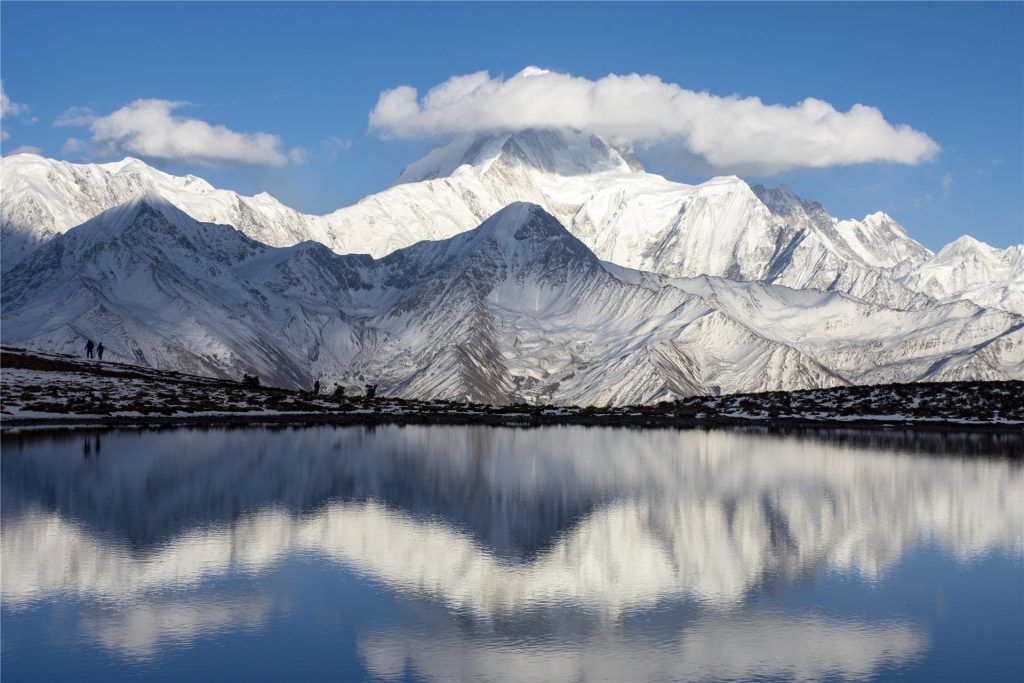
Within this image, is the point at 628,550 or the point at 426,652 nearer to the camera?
the point at 426,652

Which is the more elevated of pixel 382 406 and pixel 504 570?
pixel 382 406

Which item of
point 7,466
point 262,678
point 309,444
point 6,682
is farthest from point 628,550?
point 309,444

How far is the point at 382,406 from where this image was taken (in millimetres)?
122625

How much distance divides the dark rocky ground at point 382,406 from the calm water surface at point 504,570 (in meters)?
33.2

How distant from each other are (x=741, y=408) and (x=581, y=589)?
9040cm

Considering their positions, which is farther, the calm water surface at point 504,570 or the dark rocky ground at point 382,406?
the dark rocky ground at point 382,406

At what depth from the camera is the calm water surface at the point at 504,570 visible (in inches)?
1075

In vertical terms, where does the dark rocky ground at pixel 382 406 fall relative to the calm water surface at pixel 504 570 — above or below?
above

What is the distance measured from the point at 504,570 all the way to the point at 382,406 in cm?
8711

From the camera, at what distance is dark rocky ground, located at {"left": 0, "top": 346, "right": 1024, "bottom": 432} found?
98062mm

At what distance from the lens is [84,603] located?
104 ft

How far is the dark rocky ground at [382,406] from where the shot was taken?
98062 mm

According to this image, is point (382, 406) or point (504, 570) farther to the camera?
point (382, 406)

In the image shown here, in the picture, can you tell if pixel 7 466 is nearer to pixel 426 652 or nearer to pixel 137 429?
pixel 137 429
